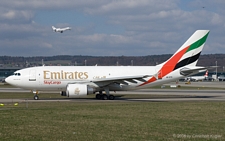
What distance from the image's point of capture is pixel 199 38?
137 feet

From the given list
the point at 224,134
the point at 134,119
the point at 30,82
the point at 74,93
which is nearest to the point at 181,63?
the point at 74,93

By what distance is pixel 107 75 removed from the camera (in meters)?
41.5

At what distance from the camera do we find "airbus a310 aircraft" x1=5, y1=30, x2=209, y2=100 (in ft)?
131

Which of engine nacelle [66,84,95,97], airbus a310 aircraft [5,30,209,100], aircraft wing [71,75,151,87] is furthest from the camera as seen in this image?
airbus a310 aircraft [5,30,209,100]

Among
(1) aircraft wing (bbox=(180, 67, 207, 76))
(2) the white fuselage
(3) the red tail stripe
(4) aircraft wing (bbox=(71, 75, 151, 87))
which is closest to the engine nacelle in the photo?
(4) aircraft wing (bbox=(71, 75, 151, 87))

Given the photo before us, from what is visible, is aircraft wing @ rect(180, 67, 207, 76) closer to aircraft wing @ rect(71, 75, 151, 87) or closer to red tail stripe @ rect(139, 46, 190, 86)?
red tail stripe @ rect(139, 46, 190, 86)

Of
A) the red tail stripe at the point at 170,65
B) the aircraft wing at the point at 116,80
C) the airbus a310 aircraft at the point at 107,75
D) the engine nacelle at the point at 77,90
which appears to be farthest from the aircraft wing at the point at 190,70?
the engine nacelle at the point at 77,90

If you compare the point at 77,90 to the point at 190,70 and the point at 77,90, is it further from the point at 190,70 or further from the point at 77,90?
the point at 190,70

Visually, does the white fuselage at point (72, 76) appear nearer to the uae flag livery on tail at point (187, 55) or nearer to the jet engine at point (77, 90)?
the uae flag livery on tail at point (187, 55)

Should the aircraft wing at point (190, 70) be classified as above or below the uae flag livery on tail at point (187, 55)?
below

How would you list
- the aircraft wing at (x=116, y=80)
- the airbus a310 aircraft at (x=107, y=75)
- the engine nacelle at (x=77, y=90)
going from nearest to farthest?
the engine nacelle at (x=77, y=90)
the aircraft wing at (x=116, y=80)
the airbus a310 aircraft at (x=107, y=75)

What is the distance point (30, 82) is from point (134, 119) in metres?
22.0

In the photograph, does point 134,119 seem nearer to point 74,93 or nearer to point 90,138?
point 90,138

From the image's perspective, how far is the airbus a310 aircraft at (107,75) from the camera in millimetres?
39812
